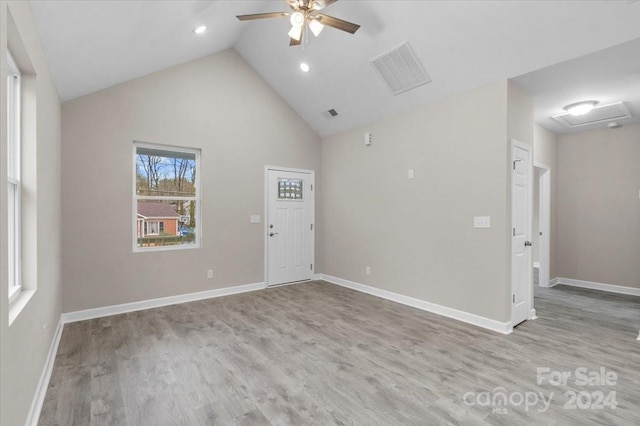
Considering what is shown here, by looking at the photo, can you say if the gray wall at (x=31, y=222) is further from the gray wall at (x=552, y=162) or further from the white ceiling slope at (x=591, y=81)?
the gray wall at (x=552, y=162)

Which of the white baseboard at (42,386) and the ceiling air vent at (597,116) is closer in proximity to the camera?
the white baseboard at (42,386)

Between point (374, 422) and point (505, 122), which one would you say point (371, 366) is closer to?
point (374, 422)

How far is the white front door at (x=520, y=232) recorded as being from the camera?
355 centimetres

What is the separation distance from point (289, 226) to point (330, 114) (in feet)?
6.74

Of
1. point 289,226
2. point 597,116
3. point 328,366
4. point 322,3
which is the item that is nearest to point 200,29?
point 322,3

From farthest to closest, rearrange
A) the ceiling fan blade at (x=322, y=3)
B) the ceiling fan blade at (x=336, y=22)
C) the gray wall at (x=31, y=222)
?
the ceiling fan blade at (x=336, y=22) < the ceiling fan blade at (x=322, y=3) < the gray wall at (x=31, y=222)

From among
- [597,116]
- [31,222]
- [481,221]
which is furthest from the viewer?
[597,116]

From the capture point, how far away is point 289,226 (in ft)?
18.6

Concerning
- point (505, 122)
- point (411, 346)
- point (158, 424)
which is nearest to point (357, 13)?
point (505, 122)

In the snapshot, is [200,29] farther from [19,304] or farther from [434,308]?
[434,308]

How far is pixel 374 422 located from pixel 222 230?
362 centimetres

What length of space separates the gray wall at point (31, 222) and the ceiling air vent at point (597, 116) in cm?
600

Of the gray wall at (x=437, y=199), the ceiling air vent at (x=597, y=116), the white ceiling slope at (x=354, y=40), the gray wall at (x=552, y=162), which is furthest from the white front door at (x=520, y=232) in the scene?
the gray wall at (x=552, y=162)

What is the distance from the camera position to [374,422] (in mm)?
1971
